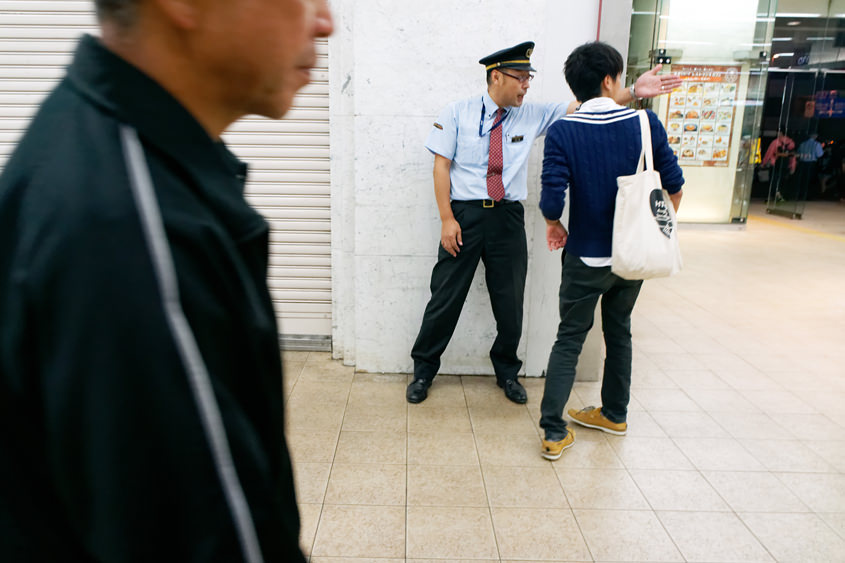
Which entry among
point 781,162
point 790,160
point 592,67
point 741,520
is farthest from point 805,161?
point 741,520

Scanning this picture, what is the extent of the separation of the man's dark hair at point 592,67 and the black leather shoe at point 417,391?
1861mm

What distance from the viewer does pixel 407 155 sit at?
379 cm

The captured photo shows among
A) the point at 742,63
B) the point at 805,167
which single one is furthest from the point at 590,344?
the point at 805,167

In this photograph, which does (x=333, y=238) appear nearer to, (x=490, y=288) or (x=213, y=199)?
(x=490, y=288)

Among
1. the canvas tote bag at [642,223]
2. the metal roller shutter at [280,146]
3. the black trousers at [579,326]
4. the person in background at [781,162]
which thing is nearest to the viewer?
the canvas tote bag at [642,223]

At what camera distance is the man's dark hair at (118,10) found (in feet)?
2.04

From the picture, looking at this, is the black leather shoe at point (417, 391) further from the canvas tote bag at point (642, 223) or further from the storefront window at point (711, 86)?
the storefront window at point (711, 86)

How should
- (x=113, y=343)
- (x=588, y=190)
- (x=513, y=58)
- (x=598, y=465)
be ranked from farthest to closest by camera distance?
(x=513, y=58), (x=598, y=465), (x=588, y=190), (x=113, y=343)

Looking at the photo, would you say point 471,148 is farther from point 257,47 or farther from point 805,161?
point 805,161

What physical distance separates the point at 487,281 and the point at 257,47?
10.2ft

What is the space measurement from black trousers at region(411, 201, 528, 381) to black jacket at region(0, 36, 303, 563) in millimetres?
3014

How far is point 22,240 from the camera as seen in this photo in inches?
20.7

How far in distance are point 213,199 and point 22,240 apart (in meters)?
0.17

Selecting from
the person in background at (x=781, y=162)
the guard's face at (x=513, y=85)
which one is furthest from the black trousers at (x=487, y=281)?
the person in background at (x=781, y=162)
